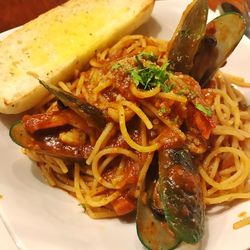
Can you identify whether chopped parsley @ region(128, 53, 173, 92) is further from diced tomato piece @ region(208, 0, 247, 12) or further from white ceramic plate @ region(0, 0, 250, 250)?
diced tomato piece @ region(208, 0, 247, 12)

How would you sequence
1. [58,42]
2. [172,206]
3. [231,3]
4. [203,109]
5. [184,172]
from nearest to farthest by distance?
[172,206] → [184,172] → [203,109] → [58,42] → [231,3]

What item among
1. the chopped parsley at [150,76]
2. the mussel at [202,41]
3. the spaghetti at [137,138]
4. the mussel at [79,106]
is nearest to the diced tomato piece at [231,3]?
the mussel at [202,41]

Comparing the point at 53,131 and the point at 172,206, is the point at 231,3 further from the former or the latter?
the point at 172,206

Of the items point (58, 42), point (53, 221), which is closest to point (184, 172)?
point (53, 221)

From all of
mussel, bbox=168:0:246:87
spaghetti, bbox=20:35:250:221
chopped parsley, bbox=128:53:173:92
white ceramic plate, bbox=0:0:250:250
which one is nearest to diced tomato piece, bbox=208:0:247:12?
mussel, bbox=168:0:246:87

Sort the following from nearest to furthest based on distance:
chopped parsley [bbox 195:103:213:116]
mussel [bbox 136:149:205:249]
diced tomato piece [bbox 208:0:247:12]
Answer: mussel [bbox 136:149:205:249] → chopped parsley [bbox 195:103:213:116] → diced tomato piece [bbox 208:0:247:12]

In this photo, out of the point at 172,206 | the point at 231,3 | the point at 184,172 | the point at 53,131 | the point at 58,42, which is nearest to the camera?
the point at 172,206

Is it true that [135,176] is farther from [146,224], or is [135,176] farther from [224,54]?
[224,54]
